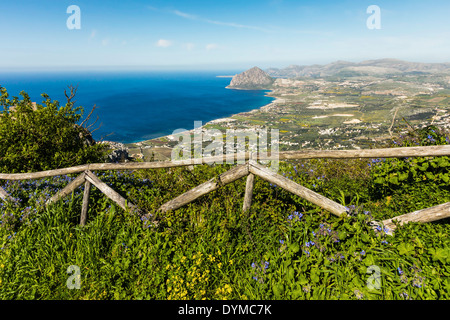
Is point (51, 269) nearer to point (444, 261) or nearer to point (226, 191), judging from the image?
point (226, 191)

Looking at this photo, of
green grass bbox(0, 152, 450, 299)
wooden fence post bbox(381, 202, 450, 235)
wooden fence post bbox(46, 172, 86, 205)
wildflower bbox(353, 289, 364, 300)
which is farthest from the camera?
wooden fence post bbox(46, 172, 86, 205)

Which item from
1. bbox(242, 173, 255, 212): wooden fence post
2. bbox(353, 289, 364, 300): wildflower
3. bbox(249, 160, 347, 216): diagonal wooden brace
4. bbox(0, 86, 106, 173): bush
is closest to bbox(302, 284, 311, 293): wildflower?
bbox(353, 289, 364, 300): wildflower

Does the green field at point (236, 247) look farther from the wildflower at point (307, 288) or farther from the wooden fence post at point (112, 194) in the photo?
the wooden fence post at point (112, 194)

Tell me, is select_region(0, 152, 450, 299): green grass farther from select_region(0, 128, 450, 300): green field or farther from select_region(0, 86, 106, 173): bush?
select_region(0, 86, 106, 173): bush

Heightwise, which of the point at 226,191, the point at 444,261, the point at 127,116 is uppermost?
the point at 127,116

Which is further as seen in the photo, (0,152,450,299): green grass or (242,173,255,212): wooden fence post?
(242,173,255,212): wooden fence post
